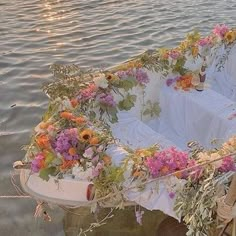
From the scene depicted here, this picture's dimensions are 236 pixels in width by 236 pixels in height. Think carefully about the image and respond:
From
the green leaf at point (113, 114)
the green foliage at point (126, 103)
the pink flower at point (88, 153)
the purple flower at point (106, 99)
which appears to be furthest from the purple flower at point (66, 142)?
the green foliage at point (126, 103)

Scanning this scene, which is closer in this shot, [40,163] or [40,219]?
[40,163]

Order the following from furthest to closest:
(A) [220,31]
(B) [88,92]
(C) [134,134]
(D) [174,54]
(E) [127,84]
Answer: (A) [220,31] → (D) [174,54] → (E) [127,84] → (C) [134,134] → (B) [88,92]

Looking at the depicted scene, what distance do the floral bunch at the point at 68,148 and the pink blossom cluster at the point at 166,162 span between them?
1.70ft

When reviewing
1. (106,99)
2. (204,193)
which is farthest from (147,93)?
(204,193)

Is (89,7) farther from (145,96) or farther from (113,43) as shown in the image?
(145,96)

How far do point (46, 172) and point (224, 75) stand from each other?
4699mm

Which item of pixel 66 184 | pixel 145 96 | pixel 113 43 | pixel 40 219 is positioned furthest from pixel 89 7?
pixel 66 184

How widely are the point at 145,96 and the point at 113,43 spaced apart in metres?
5.30

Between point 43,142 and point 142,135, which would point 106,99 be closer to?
point 142,135

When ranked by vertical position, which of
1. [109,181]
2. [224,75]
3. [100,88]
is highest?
[100,88]

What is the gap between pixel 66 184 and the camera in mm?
5090

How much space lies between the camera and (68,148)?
5.18m

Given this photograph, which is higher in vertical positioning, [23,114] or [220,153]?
[220,153]

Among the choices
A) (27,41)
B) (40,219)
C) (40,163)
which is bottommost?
(40,219)
